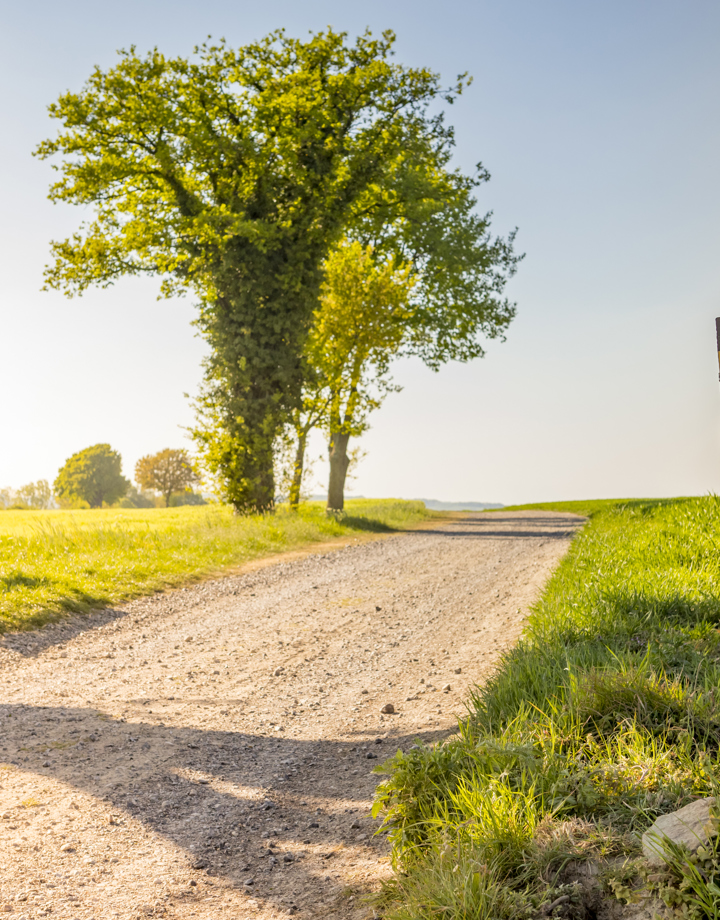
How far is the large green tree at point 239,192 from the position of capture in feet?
62.6

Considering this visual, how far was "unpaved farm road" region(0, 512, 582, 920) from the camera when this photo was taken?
3121mm

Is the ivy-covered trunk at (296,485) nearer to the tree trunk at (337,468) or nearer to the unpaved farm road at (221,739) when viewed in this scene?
the tree trunk at (337,468)

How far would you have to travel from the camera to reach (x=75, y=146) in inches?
766

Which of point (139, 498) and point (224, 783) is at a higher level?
point (139, 498)

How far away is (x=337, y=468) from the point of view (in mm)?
25406

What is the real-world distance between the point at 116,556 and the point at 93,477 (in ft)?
197

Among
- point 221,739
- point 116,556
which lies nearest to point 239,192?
point 116,556

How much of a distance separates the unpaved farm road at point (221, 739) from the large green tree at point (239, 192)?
10.8 m

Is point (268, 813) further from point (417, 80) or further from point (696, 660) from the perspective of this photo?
point (417, 80)

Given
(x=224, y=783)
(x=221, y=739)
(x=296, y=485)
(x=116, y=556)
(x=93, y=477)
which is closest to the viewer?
(x=224, y=783)

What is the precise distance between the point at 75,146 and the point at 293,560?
1469 centimetres

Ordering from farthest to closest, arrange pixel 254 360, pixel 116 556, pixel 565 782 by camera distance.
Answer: pixel 254 360
pixel 116 556
pixel 565 782

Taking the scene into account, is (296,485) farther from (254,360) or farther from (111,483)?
(111,483)

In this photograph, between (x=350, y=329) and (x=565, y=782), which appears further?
(x=350, y=329)
